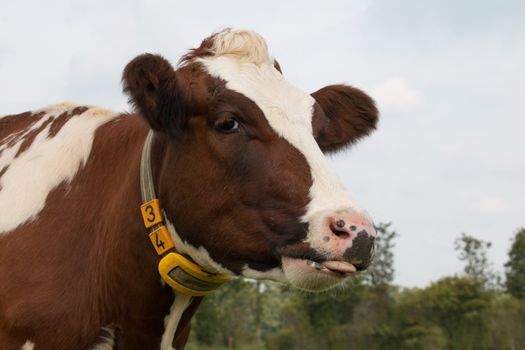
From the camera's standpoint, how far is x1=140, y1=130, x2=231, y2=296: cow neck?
5027mm

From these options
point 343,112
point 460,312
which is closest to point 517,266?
point 460,312

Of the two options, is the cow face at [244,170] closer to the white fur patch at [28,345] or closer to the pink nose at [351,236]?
the pink nose at [351,236]

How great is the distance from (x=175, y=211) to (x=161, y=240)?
0.74ft

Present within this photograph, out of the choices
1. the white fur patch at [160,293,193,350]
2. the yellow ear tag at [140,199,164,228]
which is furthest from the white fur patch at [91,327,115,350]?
the yellow ear tag at [140,199,164,228]

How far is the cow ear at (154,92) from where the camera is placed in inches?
194

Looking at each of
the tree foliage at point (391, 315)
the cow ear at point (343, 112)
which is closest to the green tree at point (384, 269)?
the tree foliage at point (391, 315)

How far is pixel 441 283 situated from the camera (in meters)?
62.1

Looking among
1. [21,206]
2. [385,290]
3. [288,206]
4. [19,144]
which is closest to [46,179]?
[21,206]

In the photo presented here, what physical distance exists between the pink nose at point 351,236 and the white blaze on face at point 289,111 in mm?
80

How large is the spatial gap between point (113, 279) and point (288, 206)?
1.45m

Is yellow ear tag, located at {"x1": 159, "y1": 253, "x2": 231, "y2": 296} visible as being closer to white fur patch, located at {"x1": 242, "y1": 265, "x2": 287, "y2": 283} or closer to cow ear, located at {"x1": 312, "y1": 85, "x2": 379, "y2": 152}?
white fur patch, located at {"x1": 242, "y1": 265, "x2": 287, "y2": 283}

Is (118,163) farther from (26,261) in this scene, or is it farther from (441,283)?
(441,283)

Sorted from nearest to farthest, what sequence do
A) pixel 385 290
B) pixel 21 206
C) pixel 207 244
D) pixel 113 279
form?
pixel 207 244, pixel 113 279, pixel 21 206, pixel 385 290

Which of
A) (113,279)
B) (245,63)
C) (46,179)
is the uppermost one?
(245,63)
